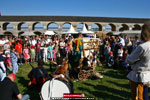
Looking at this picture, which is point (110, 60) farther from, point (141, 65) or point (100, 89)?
point (141, 65)

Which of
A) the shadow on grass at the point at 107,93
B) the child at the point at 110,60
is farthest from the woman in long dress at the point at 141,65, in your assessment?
the child at the point at 110,60

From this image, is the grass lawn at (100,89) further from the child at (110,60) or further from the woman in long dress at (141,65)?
the child at (110,60)

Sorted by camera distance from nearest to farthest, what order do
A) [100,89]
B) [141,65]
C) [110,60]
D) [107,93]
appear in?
1. [141,65]
2. [107,93]
3. [100,89]
4. [110,60]

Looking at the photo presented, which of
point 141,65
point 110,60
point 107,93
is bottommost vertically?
point 107,93

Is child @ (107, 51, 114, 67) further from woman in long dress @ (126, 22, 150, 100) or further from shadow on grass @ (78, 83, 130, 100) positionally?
woman in long dress @ (126, 22, 150, 100)

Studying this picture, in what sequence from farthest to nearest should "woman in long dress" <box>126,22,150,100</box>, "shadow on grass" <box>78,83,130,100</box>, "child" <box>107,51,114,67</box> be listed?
1. "child" <box>107,51,114,67</box>
2. "shadow on grass" <box>78,83,130,100</box>
3. "woman in long dress" <box>126,22,150,100</box>

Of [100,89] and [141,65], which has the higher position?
[141,65]

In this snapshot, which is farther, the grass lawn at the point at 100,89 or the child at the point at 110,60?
the child at the point at 110,60

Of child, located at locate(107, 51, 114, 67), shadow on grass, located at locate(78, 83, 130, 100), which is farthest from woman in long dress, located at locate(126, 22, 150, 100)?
child, located at locate(107, 51, 114, 67)

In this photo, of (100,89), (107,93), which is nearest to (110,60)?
(100,89)

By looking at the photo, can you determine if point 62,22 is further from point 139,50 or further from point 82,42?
point 139,50

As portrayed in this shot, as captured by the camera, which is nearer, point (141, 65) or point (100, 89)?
point (141, 65)

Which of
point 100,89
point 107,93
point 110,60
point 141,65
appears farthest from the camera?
point 110,60

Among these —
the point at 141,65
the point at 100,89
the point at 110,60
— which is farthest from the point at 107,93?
the point at 110,60
